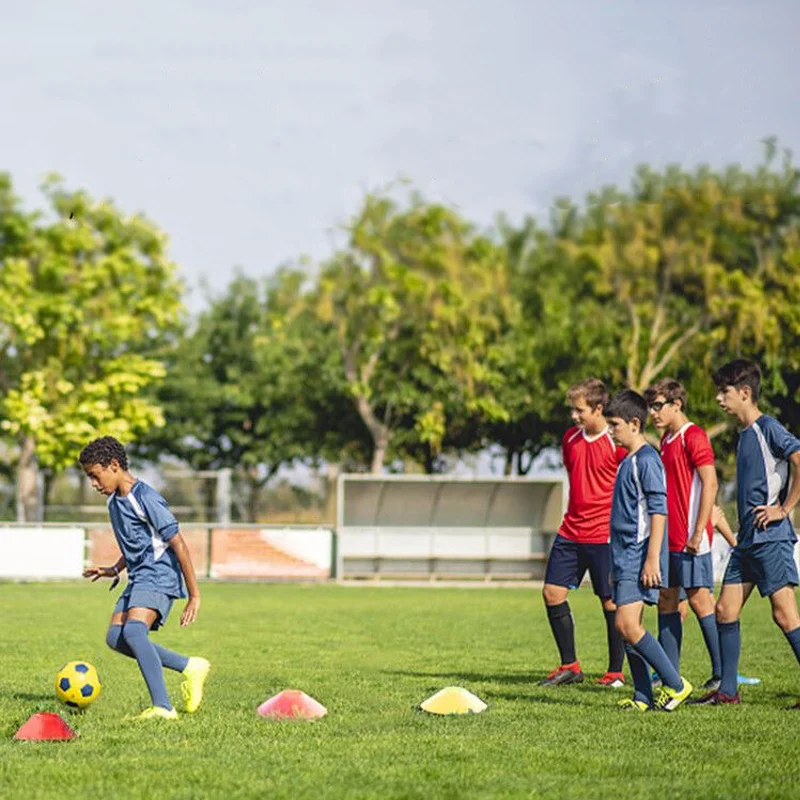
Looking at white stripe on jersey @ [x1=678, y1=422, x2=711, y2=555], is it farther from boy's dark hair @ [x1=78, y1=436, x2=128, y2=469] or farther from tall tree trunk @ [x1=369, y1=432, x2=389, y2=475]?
tall tree trunk @ [x1=369, y1=432, x2=389, y2=475]

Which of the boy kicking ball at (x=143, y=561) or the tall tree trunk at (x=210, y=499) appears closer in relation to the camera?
the boy kicking ball at (x=143, y=561)

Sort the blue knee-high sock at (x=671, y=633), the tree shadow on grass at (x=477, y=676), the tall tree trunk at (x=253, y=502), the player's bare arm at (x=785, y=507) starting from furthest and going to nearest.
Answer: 1. the tall tree trunk at (x=253, y=502)
2. the tree shadow on grass at (x=477, y=676)
3. the blue knee-high sock at (x=671, y=633)
4. the player's bare arm at (x=785, y=507)

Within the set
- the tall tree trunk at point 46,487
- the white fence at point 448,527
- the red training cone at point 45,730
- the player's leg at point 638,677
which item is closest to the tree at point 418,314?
the tall tree trunk at point 46,487

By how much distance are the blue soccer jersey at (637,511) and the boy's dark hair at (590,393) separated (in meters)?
1.42

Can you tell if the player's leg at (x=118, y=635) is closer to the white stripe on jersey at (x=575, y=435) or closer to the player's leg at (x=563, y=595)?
the player's leg at (x=563, y=595)

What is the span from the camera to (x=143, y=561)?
8164mm

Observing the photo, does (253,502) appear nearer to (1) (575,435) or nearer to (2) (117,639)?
(1) (575,435)

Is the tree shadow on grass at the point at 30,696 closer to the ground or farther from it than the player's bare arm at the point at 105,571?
closer to the ground

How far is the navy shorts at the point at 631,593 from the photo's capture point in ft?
27.8

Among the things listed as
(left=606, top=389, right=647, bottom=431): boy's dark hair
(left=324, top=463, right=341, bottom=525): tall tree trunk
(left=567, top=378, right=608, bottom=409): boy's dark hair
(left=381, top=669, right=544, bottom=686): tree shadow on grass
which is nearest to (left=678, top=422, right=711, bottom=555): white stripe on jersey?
(left=567, top=378, right=608, bottom=409): boy's dark hair

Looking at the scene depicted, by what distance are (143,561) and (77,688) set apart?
2.93ft

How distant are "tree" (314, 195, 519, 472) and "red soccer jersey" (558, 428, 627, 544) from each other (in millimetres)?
28579

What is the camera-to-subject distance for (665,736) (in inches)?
296

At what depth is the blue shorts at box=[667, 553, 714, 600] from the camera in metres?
9.43
